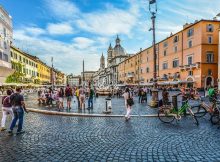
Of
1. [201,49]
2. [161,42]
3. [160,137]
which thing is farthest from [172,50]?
[160,137]

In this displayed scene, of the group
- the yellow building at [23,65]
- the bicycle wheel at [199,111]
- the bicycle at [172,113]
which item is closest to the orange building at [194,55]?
the bicycle wheel at [199,111]

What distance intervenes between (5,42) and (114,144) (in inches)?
1979

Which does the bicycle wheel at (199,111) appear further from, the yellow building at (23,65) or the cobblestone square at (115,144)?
the yellow building at (23,65)

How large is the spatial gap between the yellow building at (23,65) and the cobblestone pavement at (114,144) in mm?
52110

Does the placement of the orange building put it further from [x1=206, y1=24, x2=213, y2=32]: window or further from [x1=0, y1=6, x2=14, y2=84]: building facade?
[x1=0, y1=6, x2=14, y2=84]: building facade

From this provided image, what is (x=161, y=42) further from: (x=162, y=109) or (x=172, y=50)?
(x=162, y=109)

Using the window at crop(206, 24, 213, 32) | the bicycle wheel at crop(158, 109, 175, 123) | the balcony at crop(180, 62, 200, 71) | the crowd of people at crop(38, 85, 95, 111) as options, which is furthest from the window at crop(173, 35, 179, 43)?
the bicycle wheel at crop(158, 109, 175, 123)

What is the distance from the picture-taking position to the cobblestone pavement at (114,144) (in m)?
5.95

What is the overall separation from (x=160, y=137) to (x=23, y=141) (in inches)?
180

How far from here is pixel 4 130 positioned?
9.52 metres

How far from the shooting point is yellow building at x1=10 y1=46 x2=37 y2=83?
59.2m

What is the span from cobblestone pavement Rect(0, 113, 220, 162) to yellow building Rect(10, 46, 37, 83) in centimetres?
5211

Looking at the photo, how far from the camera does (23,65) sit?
62.6 metres

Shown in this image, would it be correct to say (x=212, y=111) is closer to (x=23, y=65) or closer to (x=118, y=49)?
(x=23, y=65)
